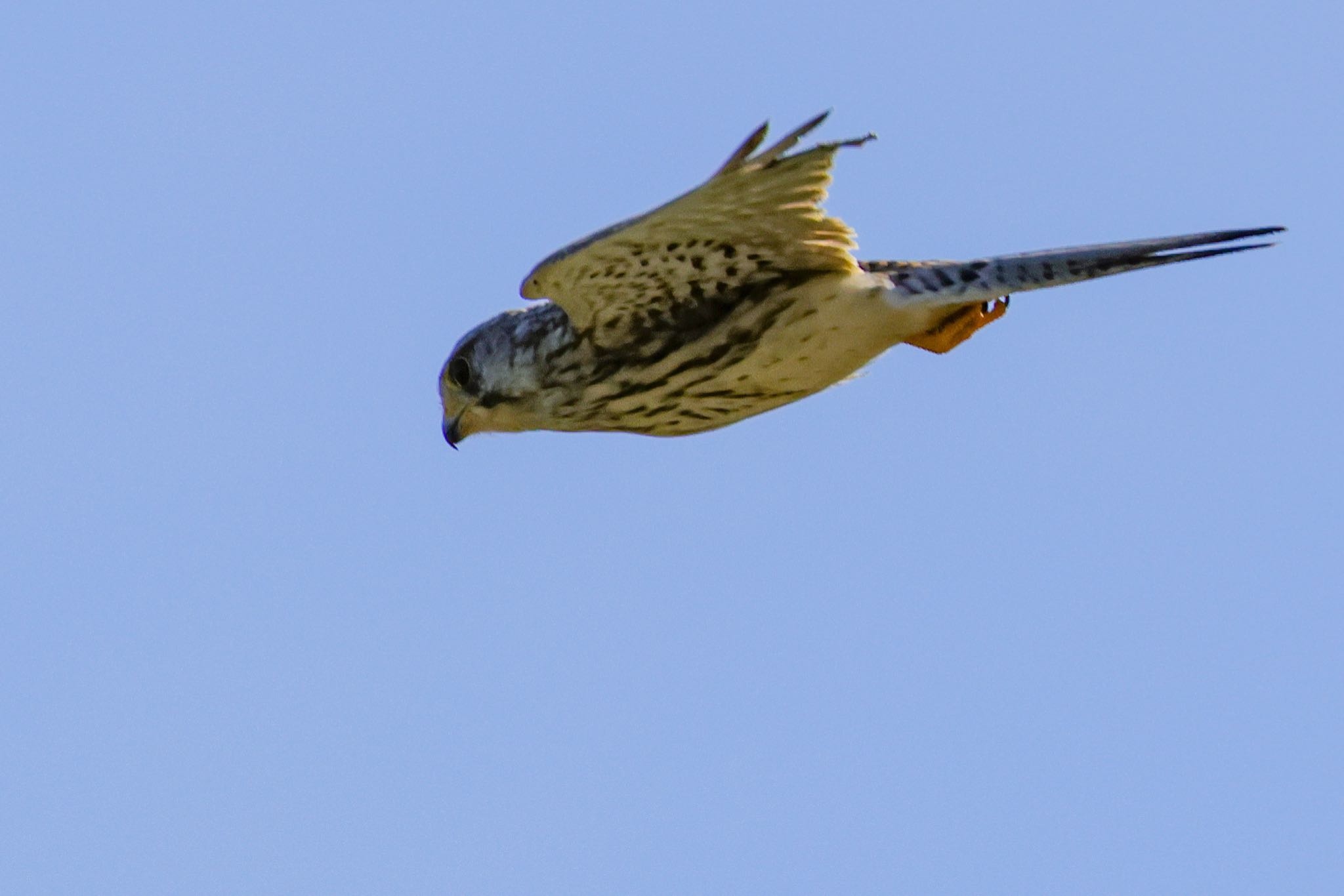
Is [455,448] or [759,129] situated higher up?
[759,129]

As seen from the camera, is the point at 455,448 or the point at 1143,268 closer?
the point at 1143,268

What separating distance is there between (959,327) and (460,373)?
240cm

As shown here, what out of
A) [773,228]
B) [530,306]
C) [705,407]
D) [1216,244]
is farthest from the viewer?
[530,306]

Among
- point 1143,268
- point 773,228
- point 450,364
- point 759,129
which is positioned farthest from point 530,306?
point 1143,268

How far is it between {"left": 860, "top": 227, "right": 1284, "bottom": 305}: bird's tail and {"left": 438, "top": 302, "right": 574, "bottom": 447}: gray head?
1.45m

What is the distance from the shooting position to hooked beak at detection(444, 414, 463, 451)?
9008 millimetres

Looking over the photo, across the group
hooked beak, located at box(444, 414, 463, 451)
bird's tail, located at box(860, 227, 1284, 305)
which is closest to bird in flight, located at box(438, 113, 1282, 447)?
bird's tail, located at box(860, 227, 1284, 305)

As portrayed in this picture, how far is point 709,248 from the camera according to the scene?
7289 mm

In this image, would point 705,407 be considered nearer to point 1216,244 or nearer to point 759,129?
point 759,129

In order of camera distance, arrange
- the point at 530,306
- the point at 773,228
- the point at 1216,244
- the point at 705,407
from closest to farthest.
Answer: the point at 1216,244 → the point at 773,228 → the point at 705,407 → the point at 530,306

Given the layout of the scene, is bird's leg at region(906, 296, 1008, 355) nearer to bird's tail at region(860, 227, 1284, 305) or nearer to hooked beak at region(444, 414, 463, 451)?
bird's tail at region(860, 227, 1284, 305)

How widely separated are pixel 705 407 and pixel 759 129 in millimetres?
1569

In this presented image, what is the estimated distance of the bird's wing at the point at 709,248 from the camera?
22.4 feet

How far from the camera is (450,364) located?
29.4 feet
